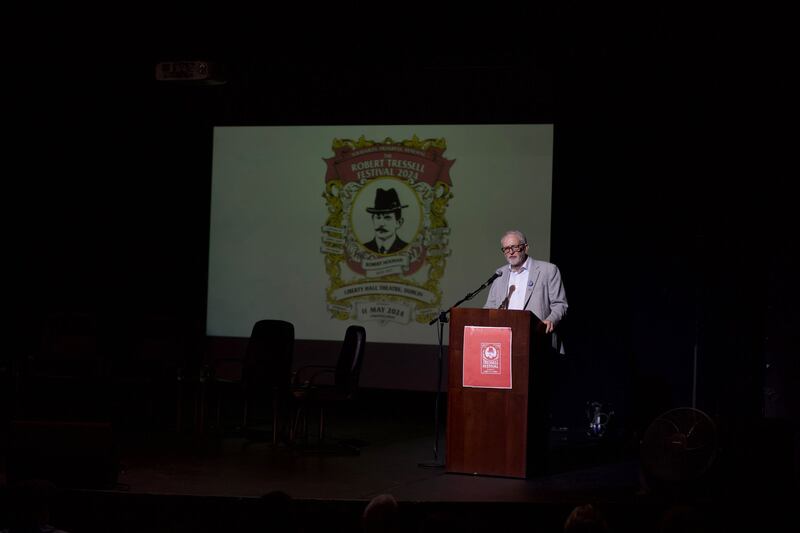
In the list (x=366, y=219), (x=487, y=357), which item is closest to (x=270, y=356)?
(x=366, y=219)

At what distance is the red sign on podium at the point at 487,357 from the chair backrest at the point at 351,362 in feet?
4.98

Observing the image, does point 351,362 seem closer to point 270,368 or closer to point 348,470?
point 270,368

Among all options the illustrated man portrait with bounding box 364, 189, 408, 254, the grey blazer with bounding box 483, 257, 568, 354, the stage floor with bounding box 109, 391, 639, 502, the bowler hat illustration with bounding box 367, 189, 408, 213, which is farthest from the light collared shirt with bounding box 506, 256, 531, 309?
the bowler hat illustration with bounding box 367, 189, 408, 213

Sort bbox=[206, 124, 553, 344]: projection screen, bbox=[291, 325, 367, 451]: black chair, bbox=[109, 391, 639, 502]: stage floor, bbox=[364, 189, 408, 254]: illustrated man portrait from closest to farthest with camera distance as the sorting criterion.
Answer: bbox=[109, 391, 639, 502]: stage floor → bbox=[291, 325, 367, 451]: black chair → bbox=[206, 124, 553, 344]: projection screen → bbox=[364, 189, 408, 254]: illustrated man portrait

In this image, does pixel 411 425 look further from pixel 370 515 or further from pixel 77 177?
pixel 370 515

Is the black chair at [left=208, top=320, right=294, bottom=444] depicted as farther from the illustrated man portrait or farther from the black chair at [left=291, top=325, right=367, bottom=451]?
the illustrated man portrait

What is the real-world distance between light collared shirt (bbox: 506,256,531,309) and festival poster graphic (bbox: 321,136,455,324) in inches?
89.2

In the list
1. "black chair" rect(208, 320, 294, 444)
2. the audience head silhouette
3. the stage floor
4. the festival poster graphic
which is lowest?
the stage floor

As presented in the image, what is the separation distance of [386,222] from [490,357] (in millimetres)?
3192

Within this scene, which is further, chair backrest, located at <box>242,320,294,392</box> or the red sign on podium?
chair backrest, located at <box>242,320,294,392</box>

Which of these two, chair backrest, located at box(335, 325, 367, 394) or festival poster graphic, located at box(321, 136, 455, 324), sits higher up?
festival poster graphic, located at box(321, 136, 455, 324)

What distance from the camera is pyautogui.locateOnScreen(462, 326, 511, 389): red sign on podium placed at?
5.20 m

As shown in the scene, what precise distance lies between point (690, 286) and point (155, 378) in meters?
4.31

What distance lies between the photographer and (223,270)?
851cm
